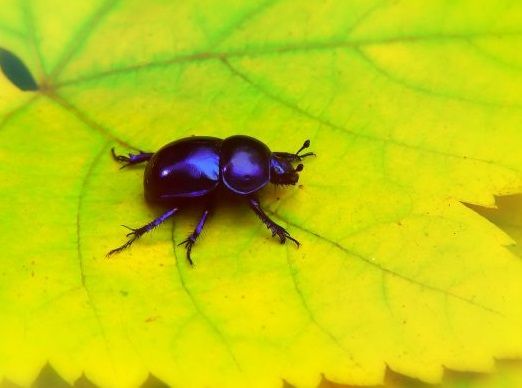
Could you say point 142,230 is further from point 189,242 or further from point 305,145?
point 305,145

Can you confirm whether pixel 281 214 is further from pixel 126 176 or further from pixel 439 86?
pixel 439 86

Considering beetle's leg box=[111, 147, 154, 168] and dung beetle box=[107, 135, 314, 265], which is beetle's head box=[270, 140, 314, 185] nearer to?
dung beetle box=[107, 135, 314, 265]

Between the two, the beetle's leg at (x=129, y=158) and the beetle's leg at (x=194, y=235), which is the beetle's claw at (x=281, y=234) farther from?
the beetle's leg at (x=129, y=158)

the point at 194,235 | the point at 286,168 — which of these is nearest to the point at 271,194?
the point at 286,168

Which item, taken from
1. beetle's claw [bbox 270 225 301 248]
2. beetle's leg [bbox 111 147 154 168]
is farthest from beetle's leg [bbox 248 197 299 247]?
beetle's leg [bbox 111 147 154 168]

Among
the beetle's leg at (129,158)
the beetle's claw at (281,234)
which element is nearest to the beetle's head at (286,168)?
the beetle's claw at (281,234)

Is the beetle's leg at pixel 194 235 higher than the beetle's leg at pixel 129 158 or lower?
lower

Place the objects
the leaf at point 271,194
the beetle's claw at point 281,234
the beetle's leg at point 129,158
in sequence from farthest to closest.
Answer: the beetle's leg at point 129,158, the beetle's claw at point 281,234, the leaf at point 271,194

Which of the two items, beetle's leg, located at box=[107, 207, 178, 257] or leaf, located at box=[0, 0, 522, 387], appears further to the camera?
beetle's leg, located at box=[107, 207, 178, 257]
